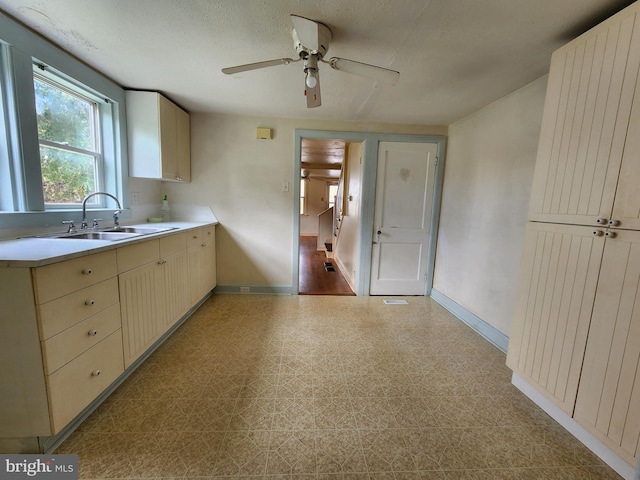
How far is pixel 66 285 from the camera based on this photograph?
1193 mm

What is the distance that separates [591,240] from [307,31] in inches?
69.6

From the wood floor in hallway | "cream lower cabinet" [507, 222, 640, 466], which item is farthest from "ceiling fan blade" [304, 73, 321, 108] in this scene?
the wood floor in hallway

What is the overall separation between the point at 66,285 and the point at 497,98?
3.36 metres

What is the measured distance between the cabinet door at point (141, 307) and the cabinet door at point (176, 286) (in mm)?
81

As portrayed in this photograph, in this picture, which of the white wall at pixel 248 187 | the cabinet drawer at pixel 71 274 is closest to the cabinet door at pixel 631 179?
the white wall at pixel 248 187

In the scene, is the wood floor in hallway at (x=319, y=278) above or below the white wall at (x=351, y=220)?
below

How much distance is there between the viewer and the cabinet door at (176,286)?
2.12m

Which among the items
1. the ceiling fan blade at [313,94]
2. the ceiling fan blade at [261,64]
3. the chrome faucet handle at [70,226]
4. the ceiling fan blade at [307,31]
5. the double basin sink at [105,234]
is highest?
the ceiling fan blade at [307,31]

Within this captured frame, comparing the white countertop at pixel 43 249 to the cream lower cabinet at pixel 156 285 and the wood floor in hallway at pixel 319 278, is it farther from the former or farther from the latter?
the wood floor in hallway at pixel 319 278

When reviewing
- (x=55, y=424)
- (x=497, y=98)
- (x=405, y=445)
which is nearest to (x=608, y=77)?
(x=497, y=98)

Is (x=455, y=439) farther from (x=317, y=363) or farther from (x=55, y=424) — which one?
(x=55, y=424)

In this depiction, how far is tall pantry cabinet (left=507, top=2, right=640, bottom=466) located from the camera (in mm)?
1131

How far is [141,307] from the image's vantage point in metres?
1.77

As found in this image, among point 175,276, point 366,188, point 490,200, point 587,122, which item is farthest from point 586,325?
point 175,276
